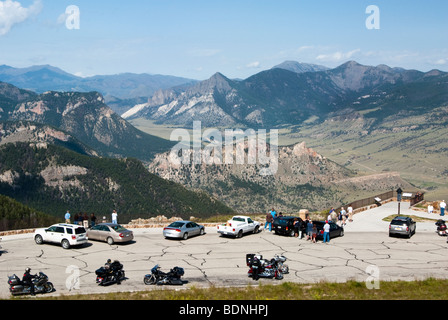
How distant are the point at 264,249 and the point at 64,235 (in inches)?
525

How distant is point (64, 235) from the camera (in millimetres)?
30359

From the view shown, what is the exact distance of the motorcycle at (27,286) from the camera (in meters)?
19.8

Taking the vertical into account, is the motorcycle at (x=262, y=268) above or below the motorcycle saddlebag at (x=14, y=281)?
below

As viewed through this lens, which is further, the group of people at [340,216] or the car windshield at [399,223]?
the group of people at [340,216]

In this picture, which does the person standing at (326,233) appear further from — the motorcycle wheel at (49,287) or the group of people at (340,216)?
the motorcycle wheel at (49,287)

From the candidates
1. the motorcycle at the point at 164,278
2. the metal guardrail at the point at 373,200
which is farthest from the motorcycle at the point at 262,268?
the metal guardrail at the point at 373,200

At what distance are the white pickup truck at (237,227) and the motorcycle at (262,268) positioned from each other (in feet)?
36.9

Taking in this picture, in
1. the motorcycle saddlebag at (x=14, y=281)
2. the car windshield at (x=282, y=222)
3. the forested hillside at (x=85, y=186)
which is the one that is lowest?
the forested hillside at (x=85, y=186)

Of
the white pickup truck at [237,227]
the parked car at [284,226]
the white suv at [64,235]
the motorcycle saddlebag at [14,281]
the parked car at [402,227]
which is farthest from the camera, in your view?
the parked car at [284,226]

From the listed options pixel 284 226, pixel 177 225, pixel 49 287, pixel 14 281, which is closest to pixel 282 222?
pixel 284 226

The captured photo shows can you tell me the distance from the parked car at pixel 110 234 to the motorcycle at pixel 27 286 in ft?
37.2

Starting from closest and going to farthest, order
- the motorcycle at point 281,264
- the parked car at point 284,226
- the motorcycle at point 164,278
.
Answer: the motorcycle at point 164,278 < the motorcycle at point 281,264 < the parked car at point 284,226

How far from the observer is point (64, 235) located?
99.6 feet
